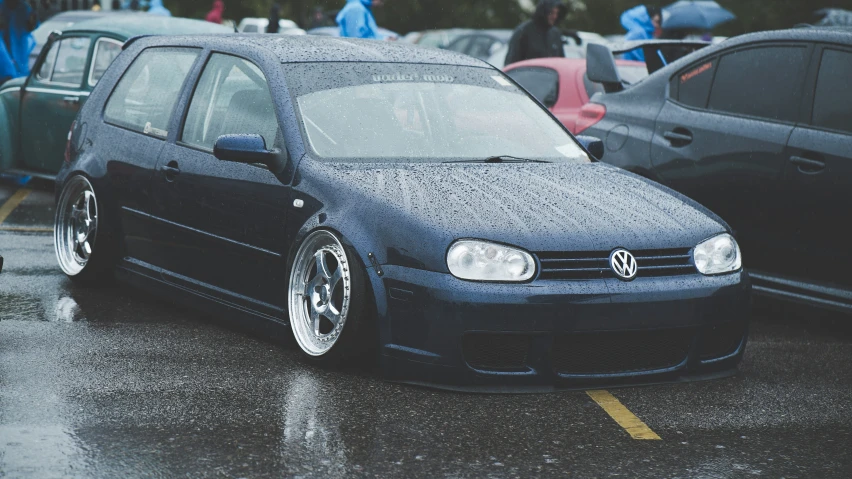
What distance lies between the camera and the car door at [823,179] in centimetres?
691

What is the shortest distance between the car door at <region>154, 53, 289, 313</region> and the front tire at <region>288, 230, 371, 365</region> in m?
0.16

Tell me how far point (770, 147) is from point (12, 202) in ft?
23.2

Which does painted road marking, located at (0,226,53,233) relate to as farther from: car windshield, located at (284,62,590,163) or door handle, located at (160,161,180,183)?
car windshield, located at (284,62,590,163)

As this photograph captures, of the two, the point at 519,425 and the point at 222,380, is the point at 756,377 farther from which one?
→ the point at 222,380

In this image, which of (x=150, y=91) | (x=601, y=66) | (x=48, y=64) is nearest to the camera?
(x=150, y=91)

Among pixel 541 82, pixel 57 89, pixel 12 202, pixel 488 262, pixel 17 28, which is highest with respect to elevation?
pixel 488 262

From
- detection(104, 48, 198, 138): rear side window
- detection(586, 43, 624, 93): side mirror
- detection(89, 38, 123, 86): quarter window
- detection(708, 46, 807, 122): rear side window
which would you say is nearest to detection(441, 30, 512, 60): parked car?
detection(89, 38, 123, 86): quarter window

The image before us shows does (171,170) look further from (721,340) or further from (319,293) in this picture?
(721,340)

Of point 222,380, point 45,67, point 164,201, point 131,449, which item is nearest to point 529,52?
point 45,67

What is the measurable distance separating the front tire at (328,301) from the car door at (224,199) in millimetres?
159

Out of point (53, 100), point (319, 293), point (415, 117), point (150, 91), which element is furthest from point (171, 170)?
point (53, 100)

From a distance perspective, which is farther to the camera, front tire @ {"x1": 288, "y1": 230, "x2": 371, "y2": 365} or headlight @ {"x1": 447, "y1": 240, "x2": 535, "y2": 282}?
front tire @ {"x1": 288, "y1": 230, "x2": 371, "y2": 365}

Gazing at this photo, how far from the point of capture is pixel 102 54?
38.2ft

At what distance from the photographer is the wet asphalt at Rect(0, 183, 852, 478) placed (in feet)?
15.0
